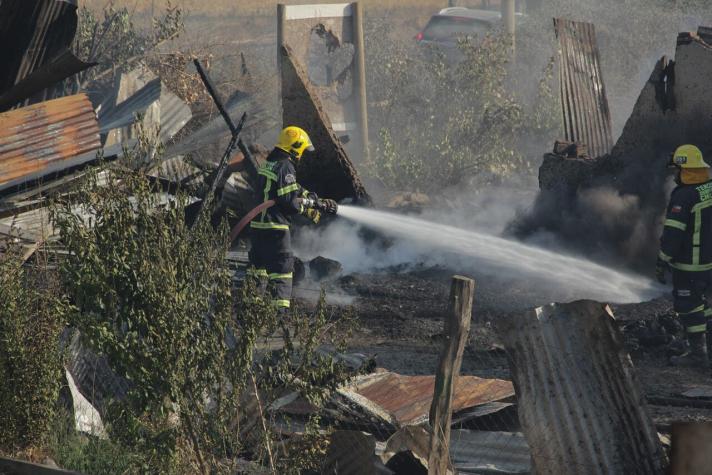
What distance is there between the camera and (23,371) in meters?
4.98

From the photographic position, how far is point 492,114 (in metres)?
15.4

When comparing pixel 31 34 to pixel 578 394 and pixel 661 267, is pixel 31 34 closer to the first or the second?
pixel 578 394

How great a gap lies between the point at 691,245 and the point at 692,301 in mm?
432

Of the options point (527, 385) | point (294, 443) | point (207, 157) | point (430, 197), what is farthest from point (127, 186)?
point (430, 197)

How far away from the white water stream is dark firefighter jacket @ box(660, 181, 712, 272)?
1637 millimetres

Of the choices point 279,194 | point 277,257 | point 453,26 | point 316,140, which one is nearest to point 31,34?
point 279,194

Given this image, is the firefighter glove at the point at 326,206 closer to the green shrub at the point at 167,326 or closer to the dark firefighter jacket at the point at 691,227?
the dark firefighter jacket at the point at 691,227

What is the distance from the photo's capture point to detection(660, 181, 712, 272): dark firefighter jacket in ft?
24.8

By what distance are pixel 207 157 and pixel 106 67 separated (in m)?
3.66

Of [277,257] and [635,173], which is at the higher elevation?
[635,173]

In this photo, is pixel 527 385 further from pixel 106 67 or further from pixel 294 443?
pixel 106 67

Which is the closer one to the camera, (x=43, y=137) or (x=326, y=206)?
(x=43, y=137)

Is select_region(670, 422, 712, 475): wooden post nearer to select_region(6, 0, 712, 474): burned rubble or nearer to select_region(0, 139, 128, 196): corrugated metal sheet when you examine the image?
select_region(6, 0, 712, 474): burned rubble

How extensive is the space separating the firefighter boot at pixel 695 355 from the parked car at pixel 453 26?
1471 cm
